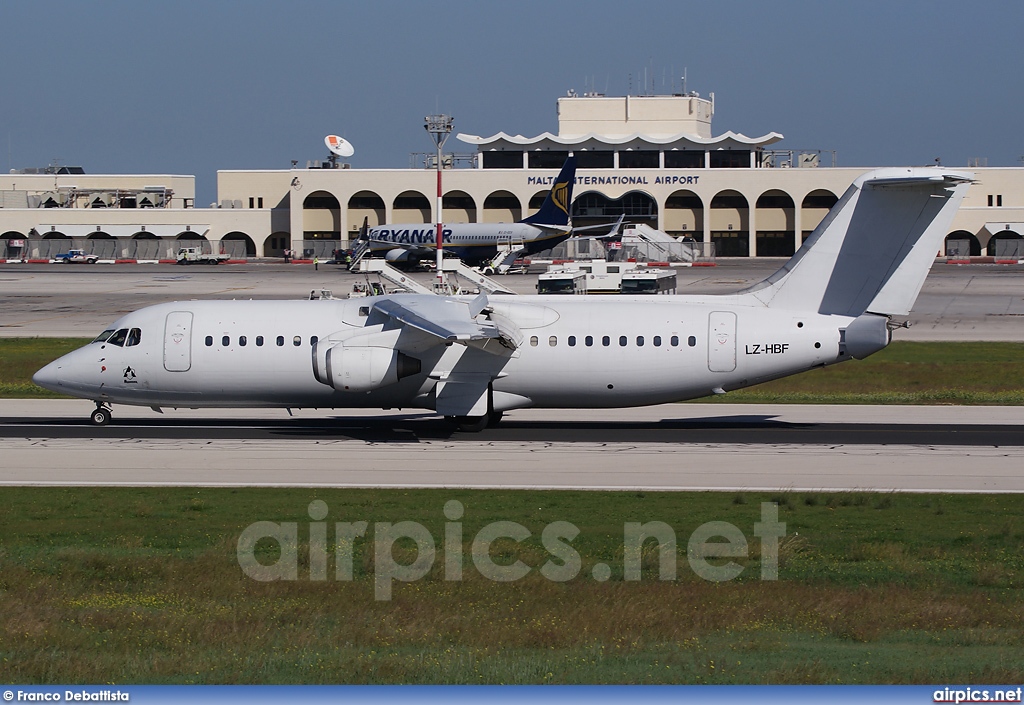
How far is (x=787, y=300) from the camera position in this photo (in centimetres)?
2945

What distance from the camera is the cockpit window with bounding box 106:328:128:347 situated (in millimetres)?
30500

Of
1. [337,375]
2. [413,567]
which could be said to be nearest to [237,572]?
[413,567]

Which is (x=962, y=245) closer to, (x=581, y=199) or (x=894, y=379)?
(x=581, y=199)

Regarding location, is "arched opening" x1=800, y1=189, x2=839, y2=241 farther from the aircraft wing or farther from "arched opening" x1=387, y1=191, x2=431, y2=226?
the aircraft wing

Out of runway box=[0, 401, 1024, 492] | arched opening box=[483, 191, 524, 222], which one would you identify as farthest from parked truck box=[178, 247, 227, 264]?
runway box=[0, 401, 1024, 492]

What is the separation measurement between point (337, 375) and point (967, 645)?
18.0m

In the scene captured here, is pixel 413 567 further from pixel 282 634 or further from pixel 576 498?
pixel 576 498

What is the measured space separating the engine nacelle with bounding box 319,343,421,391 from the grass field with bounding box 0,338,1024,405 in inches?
535

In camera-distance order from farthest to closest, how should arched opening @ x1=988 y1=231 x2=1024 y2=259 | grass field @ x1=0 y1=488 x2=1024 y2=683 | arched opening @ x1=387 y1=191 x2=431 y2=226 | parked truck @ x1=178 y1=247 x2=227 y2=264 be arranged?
1. arched opening @ x1=387 y1=191 x2=431 y2=226
2. arched opening @ x1=988 y1=231 x2=1024 y2=259
3. parked truck @ x1=178 y1=247 x2=227 y2=264
4. grass field @ x1=0 y1=488 x2=1024 y2=683

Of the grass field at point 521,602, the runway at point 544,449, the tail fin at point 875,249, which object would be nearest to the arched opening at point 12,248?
the runway at point 544,449

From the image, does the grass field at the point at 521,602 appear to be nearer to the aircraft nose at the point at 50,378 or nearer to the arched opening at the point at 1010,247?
the aircraft nose at the point at 50,378

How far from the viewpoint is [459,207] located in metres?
130

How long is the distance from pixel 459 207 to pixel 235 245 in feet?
86.1

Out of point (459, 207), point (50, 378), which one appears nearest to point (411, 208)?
point (459, 207)
